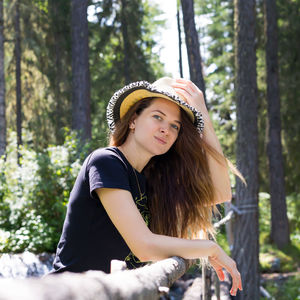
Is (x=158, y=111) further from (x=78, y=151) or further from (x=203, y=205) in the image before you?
(x=78, y=151)

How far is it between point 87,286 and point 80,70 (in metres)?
13.2

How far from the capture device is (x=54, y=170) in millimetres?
7910

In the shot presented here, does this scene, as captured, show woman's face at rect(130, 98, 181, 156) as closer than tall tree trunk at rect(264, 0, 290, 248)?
Yes

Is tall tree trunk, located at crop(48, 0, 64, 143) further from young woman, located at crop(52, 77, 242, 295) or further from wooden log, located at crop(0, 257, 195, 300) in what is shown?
wooden log, located at crop(0, 257, 195, 300)

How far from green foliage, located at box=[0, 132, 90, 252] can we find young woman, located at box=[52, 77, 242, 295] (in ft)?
14.7

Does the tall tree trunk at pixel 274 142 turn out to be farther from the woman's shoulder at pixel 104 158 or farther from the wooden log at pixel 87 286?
the wooden log at pixel 87 286

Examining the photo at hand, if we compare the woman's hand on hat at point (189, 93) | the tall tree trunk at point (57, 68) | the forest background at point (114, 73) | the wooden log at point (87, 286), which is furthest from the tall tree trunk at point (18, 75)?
the wooden log at point (87, 286)

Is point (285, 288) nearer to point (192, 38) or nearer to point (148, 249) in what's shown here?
point (192, 38)

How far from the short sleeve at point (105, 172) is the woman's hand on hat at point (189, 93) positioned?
2.58 feet

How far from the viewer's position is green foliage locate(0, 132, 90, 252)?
720 centimetres

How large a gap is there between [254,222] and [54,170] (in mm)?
3240

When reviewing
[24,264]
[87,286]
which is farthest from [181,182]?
[24,264]

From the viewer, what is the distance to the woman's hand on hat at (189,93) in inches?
122

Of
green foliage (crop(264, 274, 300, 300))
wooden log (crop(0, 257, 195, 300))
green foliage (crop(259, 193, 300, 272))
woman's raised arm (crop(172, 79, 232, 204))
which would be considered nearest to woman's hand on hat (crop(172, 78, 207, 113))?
woman's raised arm (crop(172, 79, 232, 204))
